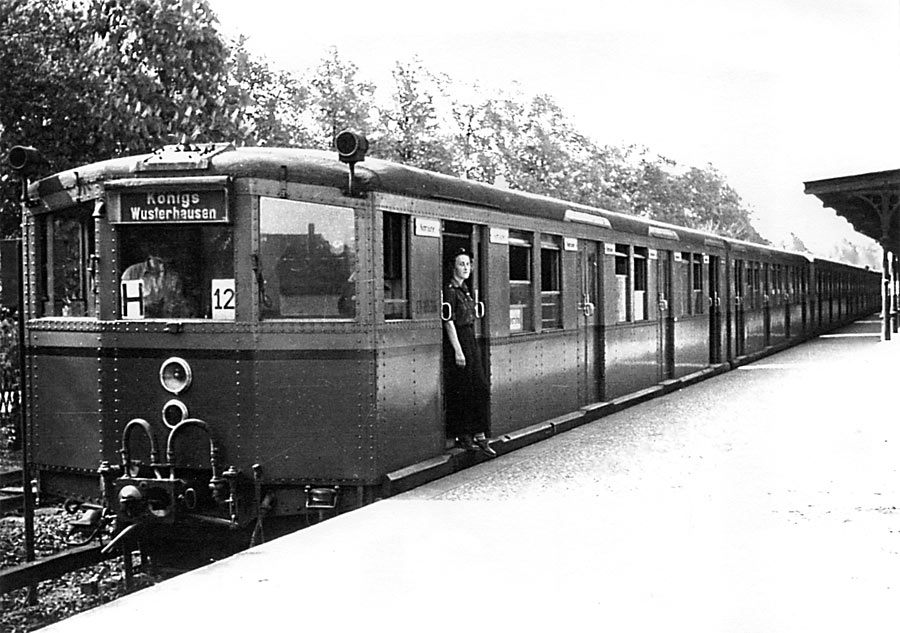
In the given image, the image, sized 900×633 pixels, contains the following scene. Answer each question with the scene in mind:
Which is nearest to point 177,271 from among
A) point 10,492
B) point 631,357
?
point 10,492

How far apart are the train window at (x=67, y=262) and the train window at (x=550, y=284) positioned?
13.9 feet

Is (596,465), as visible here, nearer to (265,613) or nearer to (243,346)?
(243,346)

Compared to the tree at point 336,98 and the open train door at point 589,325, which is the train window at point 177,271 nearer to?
the open train door at point 589,325

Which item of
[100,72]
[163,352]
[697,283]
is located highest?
[100,72]

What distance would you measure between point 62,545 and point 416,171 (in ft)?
12.8

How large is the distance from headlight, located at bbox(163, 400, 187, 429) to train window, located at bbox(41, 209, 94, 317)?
0.87 meters

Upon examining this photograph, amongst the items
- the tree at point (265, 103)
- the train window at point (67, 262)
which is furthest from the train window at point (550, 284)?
the train window at point (67, 262)

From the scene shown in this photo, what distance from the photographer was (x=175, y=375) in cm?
699

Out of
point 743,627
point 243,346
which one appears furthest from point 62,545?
point 743,627

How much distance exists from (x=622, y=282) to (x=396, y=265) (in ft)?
19.2

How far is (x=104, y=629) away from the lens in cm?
459

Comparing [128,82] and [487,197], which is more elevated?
[128,82]

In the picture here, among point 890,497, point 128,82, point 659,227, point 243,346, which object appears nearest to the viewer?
point 243,346

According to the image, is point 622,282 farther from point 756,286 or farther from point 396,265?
Answer: point 756,286
